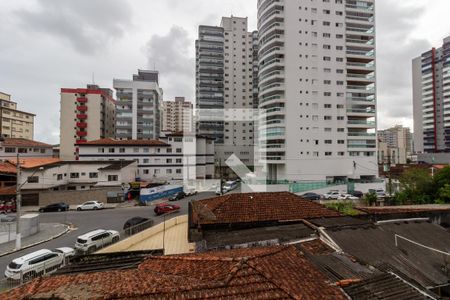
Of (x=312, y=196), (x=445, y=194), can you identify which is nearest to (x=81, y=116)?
(x=312, y=196)

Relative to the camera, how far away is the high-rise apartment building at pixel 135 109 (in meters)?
59.1

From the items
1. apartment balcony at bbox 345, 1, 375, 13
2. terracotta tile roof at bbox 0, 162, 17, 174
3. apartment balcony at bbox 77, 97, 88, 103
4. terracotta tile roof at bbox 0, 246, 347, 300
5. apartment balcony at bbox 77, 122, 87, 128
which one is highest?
apartment balcony at bbox 345, 1, 375, 13

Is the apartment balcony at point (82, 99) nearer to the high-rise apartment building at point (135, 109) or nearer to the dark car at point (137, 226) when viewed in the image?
the high-rise apartment building at point (135, 109)

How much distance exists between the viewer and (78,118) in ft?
183

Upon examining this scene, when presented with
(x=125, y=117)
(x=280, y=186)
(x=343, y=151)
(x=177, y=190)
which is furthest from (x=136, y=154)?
(x=343, y=151)

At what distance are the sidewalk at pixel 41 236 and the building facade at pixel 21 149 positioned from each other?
2903 centimetres

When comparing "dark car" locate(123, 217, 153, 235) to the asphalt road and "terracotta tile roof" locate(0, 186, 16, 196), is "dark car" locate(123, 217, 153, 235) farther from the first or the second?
"terracotta tile roof" locate(0, 186, 16, 196)

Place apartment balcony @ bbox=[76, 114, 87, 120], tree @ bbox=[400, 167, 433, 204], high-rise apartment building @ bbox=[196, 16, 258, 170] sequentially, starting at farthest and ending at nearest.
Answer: high-rise apartment building @ bbox=[196, 16, 258, 170] → apartment balcony @ bbox=[76, 114, 87, 120] → tree @ bbox=[400, 167, 433, 204]

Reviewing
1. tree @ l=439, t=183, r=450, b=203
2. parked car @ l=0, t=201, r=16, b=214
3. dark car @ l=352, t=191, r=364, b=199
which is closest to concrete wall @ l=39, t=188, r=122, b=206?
parked car @ l=0, t=201, r=16, b=214

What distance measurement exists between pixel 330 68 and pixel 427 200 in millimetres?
27311

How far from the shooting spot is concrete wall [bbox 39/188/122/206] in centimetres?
3073

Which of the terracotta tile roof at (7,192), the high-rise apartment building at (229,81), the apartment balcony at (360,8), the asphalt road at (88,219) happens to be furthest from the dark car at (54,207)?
the apartment balcony at (360,8)

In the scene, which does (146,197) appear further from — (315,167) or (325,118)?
(325,118)

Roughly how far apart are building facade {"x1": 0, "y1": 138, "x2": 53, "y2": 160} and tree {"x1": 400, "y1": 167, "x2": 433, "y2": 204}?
5753 cm
